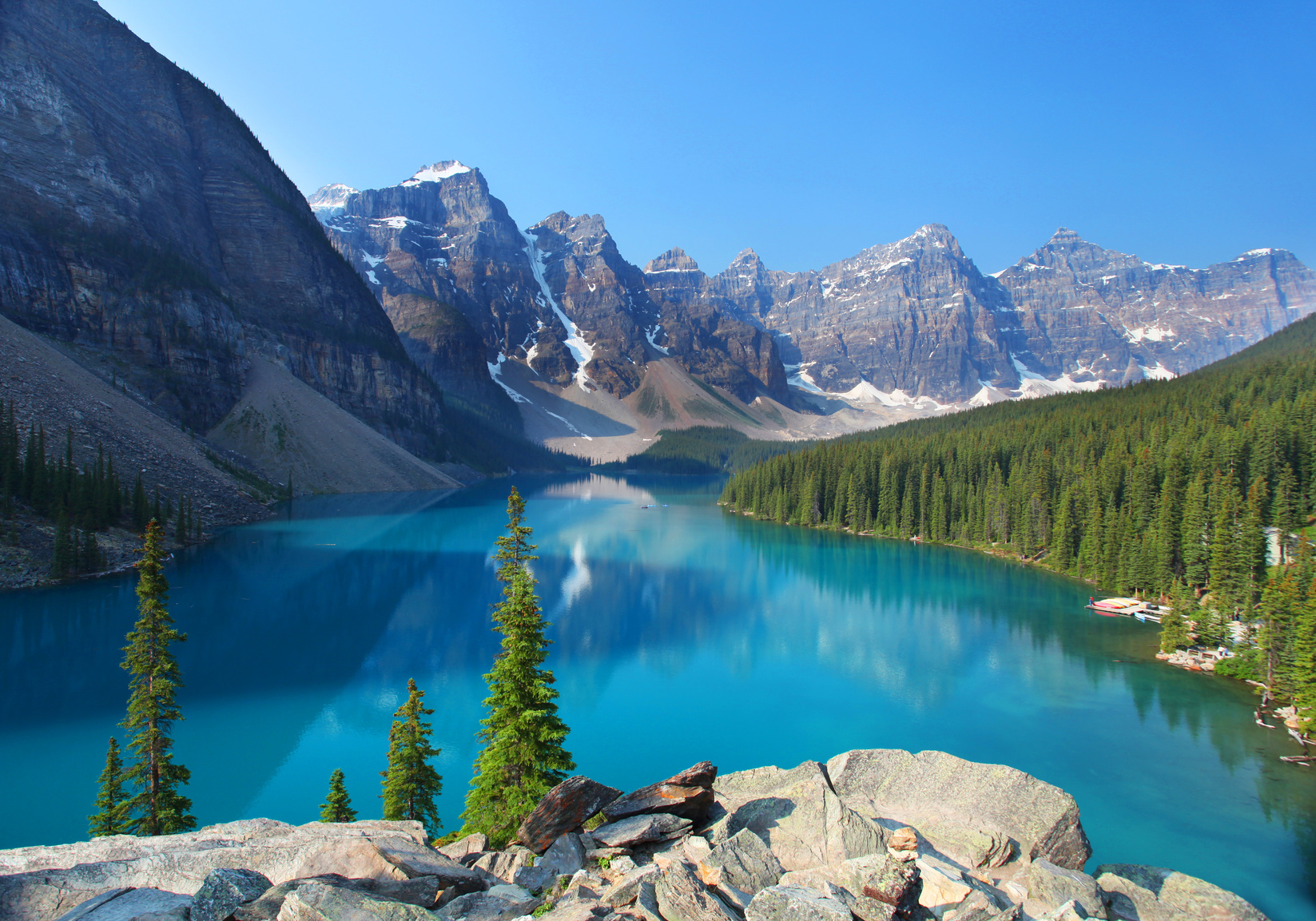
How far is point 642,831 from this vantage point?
9.56m

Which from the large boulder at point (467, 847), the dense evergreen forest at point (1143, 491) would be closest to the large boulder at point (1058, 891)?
the large boulder at point (467, 847)

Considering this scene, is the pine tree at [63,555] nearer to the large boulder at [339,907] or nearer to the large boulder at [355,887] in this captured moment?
the large boulder at [355,887]

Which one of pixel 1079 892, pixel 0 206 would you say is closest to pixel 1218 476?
pixel 1079 892

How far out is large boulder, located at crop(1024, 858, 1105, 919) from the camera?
28.8 ft

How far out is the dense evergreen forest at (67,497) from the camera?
41.3m

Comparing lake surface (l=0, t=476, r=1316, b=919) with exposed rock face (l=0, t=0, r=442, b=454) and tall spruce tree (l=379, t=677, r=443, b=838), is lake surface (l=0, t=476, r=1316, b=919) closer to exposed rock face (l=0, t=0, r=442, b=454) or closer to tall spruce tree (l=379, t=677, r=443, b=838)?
tall spruce tree (l=379, t=677, r=443, b=838)

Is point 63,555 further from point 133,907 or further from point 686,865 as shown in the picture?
point 686,865

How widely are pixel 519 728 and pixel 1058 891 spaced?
9.41 metres

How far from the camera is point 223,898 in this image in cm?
677

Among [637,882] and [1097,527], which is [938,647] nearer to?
[1097,527]

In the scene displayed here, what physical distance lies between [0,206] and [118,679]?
267 ft

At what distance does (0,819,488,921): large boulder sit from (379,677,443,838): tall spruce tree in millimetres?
3850

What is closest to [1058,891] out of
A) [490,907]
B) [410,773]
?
[490,907]

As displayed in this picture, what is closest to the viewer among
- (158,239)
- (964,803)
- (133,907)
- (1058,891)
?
(133,907)
